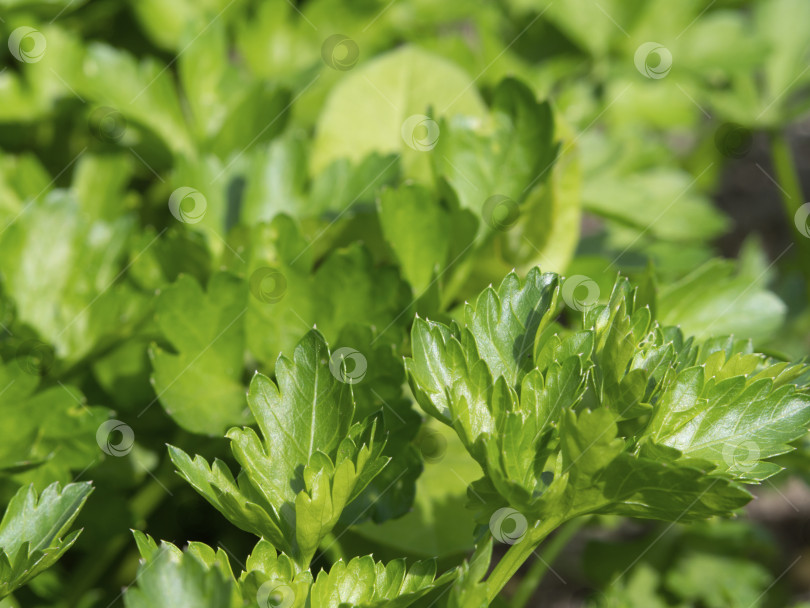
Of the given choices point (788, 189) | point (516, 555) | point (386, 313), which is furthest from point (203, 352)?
point (788, 189)

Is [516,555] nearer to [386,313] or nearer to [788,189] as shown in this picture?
[386,313]

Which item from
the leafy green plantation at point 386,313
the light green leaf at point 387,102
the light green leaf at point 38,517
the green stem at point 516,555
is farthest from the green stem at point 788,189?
the light green leaf at point 38,517

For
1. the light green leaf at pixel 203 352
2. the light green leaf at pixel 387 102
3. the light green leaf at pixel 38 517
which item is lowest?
the light green leaf at pixel 38 517

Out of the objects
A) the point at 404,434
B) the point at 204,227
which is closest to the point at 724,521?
the point at 404,434

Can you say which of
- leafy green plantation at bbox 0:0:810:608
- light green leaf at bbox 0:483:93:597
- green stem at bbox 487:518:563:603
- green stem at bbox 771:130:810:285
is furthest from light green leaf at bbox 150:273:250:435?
green stem at bbox 771:130:810:285

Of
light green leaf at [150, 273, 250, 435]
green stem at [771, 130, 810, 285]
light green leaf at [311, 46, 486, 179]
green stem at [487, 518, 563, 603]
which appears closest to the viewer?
green stem at [487, 518, 563, 603]

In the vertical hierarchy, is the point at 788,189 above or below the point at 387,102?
below

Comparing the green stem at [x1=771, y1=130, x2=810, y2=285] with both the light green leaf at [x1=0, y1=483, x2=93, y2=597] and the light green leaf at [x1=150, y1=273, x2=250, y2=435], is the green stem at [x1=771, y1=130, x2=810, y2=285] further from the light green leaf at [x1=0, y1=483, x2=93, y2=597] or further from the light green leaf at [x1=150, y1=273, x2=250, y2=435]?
the light green leaf at [x1=0, y1=483, x2=93, y2=597]

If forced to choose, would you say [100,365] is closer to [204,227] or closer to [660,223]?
[204,227]

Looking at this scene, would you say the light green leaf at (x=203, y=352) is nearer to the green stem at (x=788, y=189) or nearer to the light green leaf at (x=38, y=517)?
the light green leaf at (x=38, y=517)
